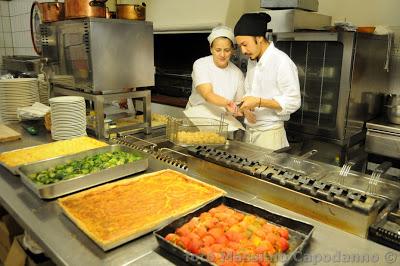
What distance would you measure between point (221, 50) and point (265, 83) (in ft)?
1.26

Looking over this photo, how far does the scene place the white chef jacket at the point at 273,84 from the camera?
2.16 meters

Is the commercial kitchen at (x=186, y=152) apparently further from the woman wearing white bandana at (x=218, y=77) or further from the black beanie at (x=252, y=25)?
the black beanie at (x=252, y=25)

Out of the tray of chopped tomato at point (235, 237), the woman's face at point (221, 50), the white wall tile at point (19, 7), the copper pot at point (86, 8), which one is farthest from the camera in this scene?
the white wall tile at point (19, 7)

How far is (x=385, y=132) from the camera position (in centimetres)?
250

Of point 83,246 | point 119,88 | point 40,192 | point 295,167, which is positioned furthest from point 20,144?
point 295,167

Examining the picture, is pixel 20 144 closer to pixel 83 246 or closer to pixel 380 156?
pixel 83 246

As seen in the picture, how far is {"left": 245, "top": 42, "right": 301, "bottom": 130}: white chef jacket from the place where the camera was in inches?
85.0

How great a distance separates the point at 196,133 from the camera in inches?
72.7

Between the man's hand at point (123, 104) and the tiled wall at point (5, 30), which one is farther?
the tiled wall at point (5, 30)

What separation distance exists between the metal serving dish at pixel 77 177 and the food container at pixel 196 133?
0.22m

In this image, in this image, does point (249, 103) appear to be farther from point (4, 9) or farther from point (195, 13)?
point (4, 9)

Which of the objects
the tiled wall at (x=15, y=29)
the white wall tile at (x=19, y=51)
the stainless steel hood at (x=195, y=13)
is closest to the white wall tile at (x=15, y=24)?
the tiled wall at (x=15, y=29)

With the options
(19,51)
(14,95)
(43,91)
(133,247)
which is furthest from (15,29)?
(133,247)

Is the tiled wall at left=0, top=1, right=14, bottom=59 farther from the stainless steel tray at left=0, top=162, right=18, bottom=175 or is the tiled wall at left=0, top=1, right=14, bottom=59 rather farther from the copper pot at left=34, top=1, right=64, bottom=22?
the stainless steel tray at left=0, top=162, right=18, bottom=175
